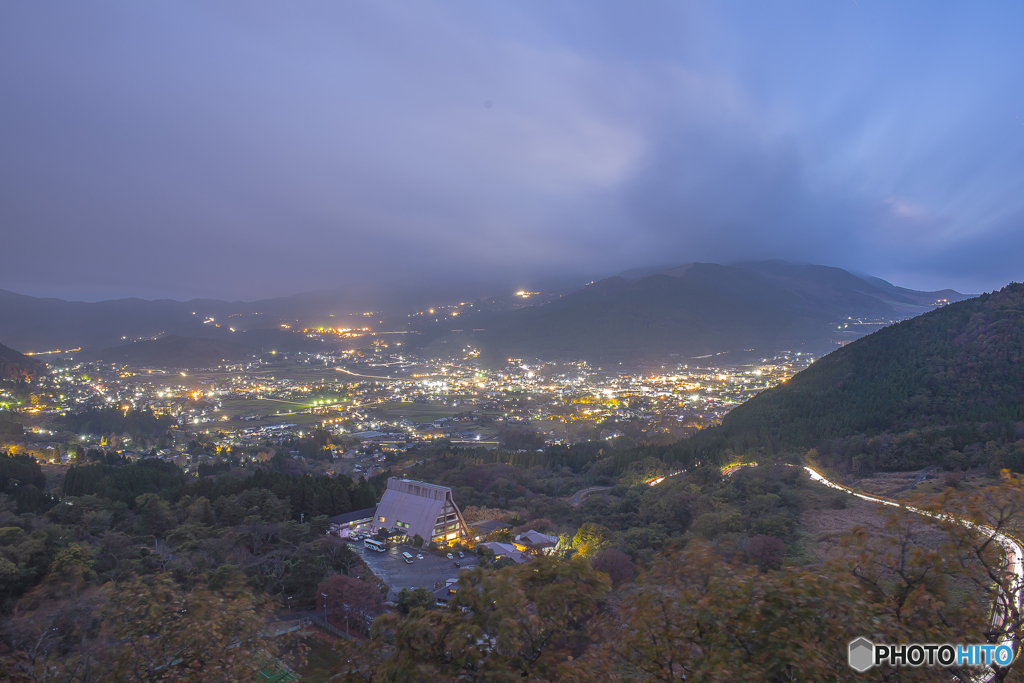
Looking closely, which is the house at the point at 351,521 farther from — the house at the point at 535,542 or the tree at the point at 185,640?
the tree at the point at 185,640

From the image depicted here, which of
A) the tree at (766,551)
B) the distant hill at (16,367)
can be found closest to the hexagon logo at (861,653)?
the tree at (766,551)

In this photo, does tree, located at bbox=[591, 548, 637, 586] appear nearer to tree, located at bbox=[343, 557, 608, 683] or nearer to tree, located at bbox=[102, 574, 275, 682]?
tree, located at bbox=[343, 557, 608, 683]

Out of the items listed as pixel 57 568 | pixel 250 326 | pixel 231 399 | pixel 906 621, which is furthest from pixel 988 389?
pixel 250 326

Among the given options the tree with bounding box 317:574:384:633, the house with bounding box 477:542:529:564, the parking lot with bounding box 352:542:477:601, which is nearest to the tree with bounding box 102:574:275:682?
the tree with bounding box 317:574:384:633

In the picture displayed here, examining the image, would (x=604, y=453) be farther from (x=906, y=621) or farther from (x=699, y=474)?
(x=906, y=621)

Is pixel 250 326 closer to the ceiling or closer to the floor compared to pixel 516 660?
closer to the ceiling

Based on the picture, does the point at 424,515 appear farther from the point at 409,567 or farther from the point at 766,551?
the point at 766,551
